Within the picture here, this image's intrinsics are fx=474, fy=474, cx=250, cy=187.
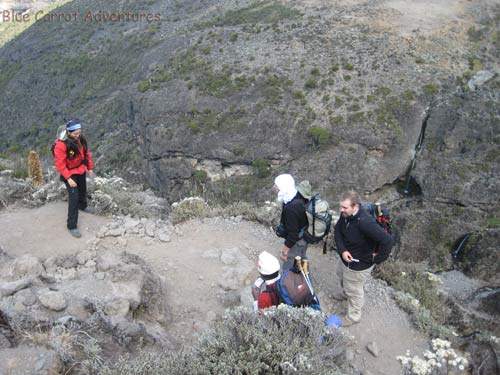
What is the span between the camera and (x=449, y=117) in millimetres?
31188

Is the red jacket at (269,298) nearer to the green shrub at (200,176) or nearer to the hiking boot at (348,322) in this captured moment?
the hiking boot at (348,322)

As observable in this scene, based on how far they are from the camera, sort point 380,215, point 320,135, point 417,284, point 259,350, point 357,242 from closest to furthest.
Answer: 1. point 259,350
2. point 357,242
3. point 380,215
4. point 417,284
5. point 320,135

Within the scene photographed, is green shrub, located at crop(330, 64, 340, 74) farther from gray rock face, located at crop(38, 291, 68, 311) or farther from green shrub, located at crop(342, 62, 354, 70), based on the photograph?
gray rock face, located at crop(38, 291, 68, 311)

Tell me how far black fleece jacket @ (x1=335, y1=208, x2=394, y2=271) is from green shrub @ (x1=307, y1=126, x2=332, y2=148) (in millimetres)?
25455

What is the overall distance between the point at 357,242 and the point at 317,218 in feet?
1.80

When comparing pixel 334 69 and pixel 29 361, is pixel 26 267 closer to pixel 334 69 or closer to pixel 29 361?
pixel 29 361

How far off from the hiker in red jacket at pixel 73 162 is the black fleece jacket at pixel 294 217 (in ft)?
10.7

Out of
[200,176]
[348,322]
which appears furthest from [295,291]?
[200,176]

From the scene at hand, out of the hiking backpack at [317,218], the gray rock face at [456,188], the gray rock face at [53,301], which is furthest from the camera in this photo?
the gray rock face at [456,188]

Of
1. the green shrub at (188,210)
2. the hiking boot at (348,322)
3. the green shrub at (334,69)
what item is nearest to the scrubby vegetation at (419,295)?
the hiking boot at (348,322)

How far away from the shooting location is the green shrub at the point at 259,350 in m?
3.65

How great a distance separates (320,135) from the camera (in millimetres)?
30344

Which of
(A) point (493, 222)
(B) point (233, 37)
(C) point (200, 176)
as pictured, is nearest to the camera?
(A) point (493, 222)

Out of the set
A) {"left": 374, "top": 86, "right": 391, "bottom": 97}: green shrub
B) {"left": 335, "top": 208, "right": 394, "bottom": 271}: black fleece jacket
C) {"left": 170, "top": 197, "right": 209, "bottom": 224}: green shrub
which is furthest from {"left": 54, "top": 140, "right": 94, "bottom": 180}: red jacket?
{"left": 374, "top": 86, "right": 391, "bottom": 97}: green shrub
